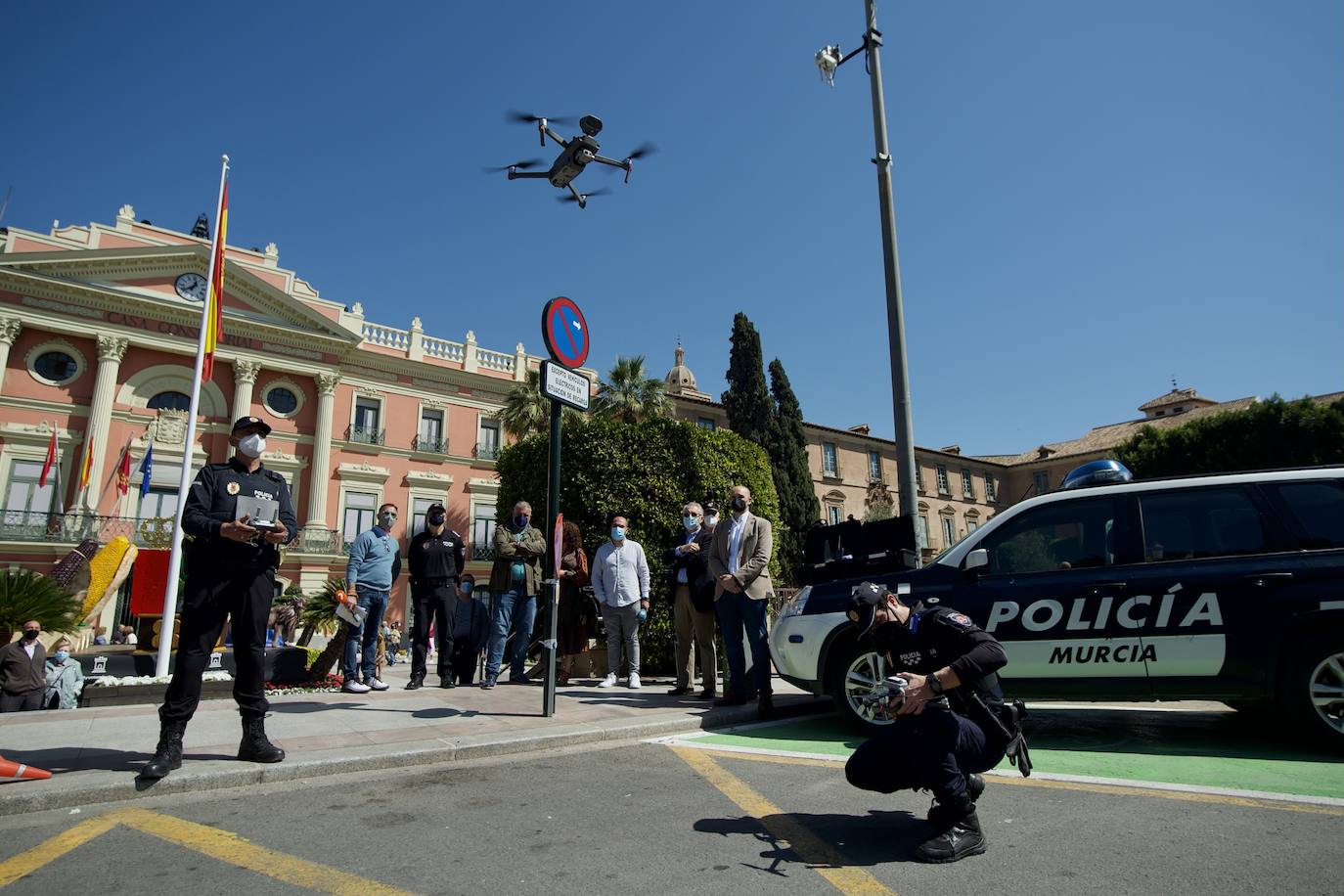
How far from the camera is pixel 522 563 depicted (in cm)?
809

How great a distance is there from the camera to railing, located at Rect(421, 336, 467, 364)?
121ft

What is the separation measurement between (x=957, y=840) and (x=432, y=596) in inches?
246

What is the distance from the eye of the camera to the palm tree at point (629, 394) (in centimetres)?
3095

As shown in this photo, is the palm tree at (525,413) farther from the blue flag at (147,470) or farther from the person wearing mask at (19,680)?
the person wearing mask at (19,680)

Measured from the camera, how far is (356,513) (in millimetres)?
33469

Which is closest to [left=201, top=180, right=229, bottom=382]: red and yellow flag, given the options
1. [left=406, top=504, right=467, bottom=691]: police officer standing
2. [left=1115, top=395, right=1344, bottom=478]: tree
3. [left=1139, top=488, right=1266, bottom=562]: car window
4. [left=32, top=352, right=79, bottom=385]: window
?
[left=406, top=504, right=467, bottom=691]: police officer standing

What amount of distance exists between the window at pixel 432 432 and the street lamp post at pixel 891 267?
29.8 meters

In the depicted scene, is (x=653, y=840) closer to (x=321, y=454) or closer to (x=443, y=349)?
(x=321, y=454)

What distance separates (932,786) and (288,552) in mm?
32974

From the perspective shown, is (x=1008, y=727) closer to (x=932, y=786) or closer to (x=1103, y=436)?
(x=932, y=786)

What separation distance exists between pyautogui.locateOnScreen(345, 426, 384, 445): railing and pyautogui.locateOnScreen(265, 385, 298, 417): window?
248 centimetres

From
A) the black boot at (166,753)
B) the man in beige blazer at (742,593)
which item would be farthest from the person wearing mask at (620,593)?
the black boot at (166,753)

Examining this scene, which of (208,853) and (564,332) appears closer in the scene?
(208,853)

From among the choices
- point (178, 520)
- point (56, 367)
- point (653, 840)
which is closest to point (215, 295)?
point (178, 520)
